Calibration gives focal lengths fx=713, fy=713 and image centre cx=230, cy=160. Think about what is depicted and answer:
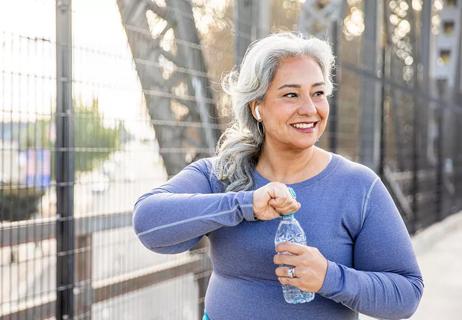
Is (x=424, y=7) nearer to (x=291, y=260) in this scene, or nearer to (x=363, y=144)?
(x=363, y=144)

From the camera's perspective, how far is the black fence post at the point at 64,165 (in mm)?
3088

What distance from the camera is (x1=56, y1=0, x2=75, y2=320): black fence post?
3.09 m

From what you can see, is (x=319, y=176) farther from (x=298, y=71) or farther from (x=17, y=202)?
(x=17, y=202)

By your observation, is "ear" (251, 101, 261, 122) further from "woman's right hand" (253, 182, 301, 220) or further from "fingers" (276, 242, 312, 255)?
"fingers" (276, 242, 312, 255)

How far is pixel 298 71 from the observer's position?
204cm

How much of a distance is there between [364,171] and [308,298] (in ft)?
1.33

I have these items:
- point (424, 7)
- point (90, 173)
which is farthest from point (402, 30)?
point (90, 173)

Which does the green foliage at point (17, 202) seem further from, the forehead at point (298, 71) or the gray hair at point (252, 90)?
the forehead at point (298, 71)

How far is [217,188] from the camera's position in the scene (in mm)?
2178

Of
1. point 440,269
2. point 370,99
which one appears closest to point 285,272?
point 370,99

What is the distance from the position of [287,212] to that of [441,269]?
6.19 m

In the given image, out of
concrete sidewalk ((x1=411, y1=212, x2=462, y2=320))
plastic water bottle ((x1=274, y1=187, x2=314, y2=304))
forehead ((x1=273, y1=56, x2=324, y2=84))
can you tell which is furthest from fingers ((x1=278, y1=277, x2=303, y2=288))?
concrete sidewalk ((x1=411, y1=212, x2=462, y2=320))

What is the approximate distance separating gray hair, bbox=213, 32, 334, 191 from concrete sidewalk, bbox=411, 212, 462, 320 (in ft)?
12.5

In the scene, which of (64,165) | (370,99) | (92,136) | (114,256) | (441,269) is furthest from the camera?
(441,269)
